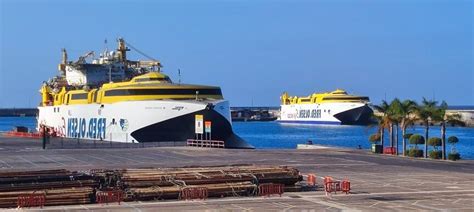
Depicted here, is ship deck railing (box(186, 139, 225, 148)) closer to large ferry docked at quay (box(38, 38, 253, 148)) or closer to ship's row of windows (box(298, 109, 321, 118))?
large ferry docked at quay (box(38, 38, 253, 148))

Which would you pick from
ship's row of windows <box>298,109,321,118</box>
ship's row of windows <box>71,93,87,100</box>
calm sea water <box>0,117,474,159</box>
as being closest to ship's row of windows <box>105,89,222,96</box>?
ship's row of windows <box>71,93,87,100</box>

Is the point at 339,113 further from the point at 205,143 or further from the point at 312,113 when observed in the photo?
the point at 205,143

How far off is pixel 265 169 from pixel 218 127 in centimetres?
3772

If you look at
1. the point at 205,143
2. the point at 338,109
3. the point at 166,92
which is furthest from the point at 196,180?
the point at 338,109

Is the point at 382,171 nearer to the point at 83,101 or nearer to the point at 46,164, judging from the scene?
the point at 46,164

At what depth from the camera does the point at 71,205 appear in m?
25.3

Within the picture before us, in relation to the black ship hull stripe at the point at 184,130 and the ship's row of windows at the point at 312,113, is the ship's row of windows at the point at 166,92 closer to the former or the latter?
the black ship hull stripe at the point at 184,130

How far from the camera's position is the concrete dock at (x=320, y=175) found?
25.0 metres

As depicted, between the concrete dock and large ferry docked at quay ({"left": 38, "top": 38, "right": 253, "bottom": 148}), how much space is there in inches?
371

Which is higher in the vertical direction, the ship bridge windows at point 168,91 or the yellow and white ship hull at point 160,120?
the ship bridge windows at point 168,91

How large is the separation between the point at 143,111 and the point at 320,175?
1468 inches

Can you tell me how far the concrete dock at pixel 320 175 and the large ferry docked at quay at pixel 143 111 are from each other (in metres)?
9.43

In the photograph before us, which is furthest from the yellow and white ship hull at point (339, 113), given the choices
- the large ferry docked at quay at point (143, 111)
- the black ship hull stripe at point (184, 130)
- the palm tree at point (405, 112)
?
the palm tree at point (405, 112)

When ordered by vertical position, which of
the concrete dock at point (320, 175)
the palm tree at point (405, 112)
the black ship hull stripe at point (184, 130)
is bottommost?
the concrete dock at point (320, 175)
